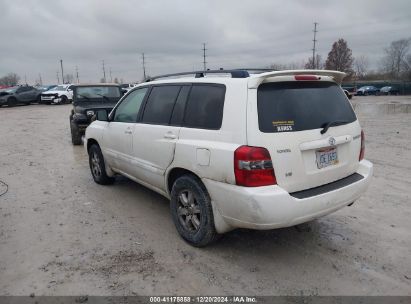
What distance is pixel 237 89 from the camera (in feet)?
10.7

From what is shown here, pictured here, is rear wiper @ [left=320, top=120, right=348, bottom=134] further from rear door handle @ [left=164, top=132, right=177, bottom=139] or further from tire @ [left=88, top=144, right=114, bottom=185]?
tire @ [left=88, top=144, right=114, bottom=185]

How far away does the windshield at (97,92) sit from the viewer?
1091 centimetres

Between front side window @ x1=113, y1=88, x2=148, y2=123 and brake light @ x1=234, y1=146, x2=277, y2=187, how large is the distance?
2112 millimetres

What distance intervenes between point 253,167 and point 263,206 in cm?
34

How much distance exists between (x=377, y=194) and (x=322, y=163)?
8.19 feet

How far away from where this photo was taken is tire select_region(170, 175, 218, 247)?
3496mm

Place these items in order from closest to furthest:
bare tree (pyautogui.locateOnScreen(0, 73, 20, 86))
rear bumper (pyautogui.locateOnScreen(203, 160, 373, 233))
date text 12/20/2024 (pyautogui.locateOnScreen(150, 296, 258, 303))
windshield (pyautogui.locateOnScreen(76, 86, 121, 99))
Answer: date text 12/20/2024 (pyautogui.locateOnScreen(150, 296, 258, 303)), rear bumper (pyautogui.locateOnScreen(203, 160, 373, 233)), windshield (pyautogui.locateOnScreen(76, 86, 121, 99)), bare tree (pyautogui.locateOnScreen(0, 73, 20, 86))

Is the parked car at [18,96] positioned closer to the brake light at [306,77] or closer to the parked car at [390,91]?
the brake light at [306,77]

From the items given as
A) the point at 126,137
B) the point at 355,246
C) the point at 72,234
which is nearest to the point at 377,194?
the point at 355,246

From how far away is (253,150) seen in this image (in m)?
3.01

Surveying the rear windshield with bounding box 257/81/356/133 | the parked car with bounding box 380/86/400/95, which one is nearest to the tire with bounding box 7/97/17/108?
the rear windshield with bounding box 257/81/356/133

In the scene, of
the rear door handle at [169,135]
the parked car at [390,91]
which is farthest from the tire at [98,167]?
the parked car at [390,91]

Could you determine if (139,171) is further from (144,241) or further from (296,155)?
(296,155)

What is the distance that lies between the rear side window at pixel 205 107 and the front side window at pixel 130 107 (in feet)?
3.77
